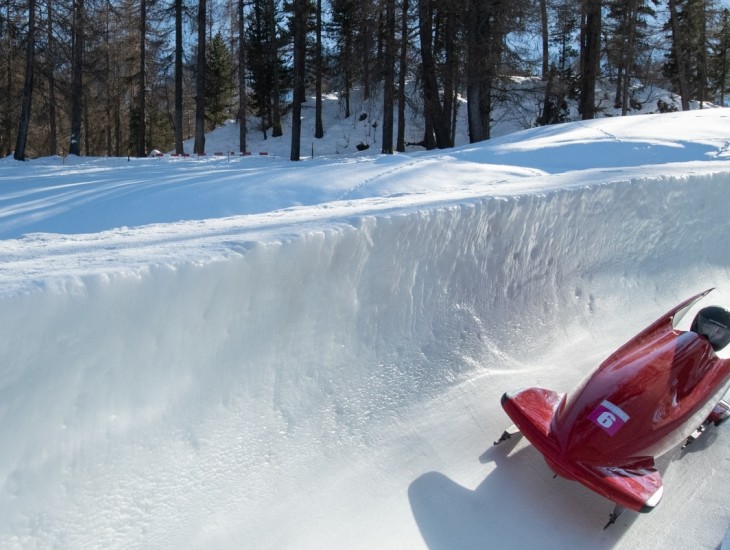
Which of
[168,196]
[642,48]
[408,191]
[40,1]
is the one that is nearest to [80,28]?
[40,1]

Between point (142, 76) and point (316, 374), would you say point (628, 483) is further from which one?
point (142, 76)

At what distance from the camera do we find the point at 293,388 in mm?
2885

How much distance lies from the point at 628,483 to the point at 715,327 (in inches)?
45.7

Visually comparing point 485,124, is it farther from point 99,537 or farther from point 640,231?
point 99,537

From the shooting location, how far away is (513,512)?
2.87 metres

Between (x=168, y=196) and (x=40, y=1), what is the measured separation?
1459 cm

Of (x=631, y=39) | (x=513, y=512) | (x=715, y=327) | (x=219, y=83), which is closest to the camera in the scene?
(x=513, y=512)

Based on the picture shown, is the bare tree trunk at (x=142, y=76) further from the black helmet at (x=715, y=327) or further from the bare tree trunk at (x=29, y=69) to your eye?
the black helmet at (x=715, y=327)

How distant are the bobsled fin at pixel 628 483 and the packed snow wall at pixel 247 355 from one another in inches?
40.6

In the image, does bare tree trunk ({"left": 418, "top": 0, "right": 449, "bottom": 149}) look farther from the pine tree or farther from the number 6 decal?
the pine tree

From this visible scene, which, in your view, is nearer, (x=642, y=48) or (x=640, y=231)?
(x=640, y=231)

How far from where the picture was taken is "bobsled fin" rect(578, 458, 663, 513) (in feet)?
8.46

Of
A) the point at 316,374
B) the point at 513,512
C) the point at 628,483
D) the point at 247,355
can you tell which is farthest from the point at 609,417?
the point at 247,355

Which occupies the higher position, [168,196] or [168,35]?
[168,35]
